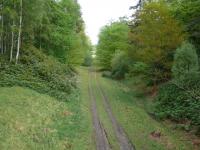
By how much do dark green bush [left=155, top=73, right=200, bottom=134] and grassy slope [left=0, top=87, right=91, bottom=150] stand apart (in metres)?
6.75

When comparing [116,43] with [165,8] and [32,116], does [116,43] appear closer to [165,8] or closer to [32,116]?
[165,8]

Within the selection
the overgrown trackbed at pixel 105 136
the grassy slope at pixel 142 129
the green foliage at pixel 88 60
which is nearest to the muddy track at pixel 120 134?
the overgrown trackbed at pixel 105 136

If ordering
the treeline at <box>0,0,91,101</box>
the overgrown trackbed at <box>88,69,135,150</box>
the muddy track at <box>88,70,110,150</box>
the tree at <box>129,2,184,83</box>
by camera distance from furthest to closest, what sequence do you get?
the tree at <box>129,2,184,83</box>, the treeline at <box>0,0,91,101</box>, the overgrown trackbed at <box>88,69,135,150</box>, the muddy track at <box>88,70,110,150</box>

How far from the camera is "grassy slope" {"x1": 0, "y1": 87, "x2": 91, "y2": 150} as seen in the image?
1706 centimetres

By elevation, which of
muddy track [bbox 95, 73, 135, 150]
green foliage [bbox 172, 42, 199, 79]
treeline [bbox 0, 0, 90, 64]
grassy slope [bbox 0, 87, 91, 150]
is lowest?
muddy track [bbox 95, 73, 135, 150]

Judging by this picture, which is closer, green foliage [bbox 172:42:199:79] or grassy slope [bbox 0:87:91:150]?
grassy slope [bbox 0:87:91:150]

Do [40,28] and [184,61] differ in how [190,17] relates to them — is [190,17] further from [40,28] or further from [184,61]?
[40,28]

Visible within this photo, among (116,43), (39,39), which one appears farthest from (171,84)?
(116,43)

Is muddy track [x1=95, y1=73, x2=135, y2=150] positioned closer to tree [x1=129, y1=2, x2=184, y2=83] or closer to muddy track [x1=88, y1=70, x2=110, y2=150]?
muddy track [x1=88, y1=70, x2=110, y2=150]

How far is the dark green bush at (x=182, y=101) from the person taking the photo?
24375 millimetres

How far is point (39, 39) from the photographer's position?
46.6 meters

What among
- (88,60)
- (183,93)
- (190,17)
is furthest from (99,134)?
(88,60)

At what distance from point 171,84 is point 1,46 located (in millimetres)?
18688

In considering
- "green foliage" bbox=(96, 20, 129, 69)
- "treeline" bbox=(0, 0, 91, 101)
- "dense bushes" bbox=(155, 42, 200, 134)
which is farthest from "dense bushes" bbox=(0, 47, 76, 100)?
"green foliage" bbox=(96, 20, 129, 69)
